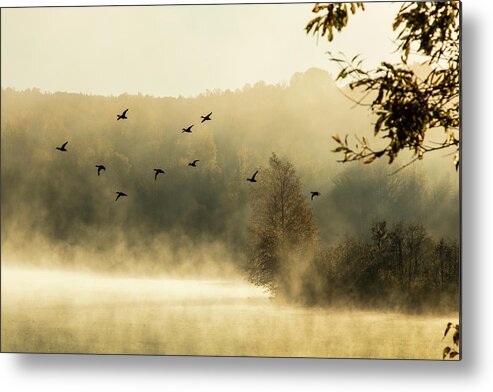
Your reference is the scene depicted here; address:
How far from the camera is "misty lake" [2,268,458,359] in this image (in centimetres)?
465

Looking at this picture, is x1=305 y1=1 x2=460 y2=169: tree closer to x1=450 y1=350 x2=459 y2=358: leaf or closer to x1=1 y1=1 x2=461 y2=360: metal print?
x1=1 y1=1 x2=461 y2=360: metal print

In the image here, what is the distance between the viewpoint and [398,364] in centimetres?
469

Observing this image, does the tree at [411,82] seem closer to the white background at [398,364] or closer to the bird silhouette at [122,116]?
the white background at [398,364]

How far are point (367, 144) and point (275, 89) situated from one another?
58 centimetres

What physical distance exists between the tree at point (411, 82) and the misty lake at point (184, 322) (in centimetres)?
91

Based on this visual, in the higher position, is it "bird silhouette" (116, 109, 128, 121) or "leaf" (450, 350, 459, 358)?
"bird silhouette" (116, 109, 128, 121)

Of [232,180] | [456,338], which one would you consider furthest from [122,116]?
[456,338]

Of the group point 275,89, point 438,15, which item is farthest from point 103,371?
point 438,15

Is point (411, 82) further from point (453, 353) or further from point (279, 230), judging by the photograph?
point (453, 353)

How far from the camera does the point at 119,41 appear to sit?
189 inches

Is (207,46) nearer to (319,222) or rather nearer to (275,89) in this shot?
(275,89)

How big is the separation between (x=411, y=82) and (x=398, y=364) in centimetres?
151

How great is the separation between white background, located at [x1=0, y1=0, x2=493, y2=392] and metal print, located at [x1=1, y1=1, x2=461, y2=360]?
9 centimetres

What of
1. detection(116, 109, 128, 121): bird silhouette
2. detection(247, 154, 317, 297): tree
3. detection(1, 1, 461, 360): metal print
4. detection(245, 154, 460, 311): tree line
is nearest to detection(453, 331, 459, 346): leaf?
detection(1, 1, 461, 360): metal print
